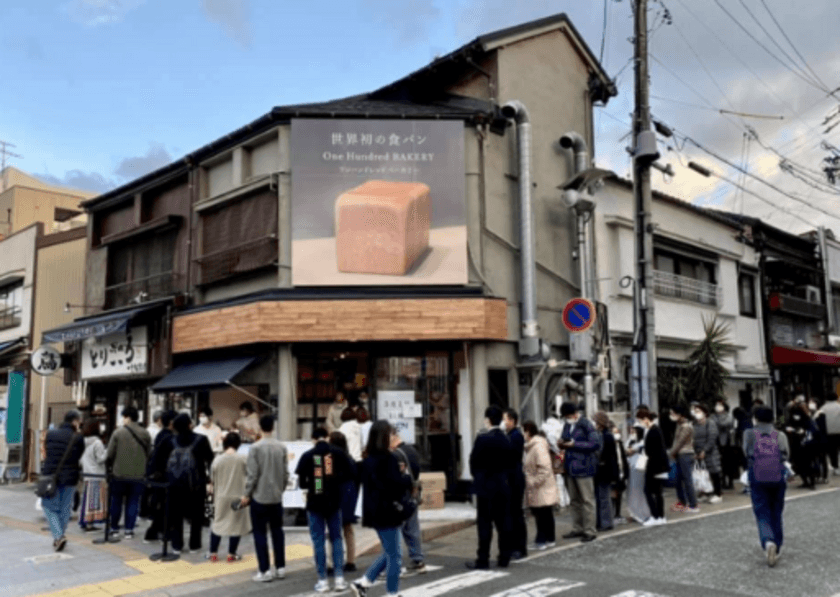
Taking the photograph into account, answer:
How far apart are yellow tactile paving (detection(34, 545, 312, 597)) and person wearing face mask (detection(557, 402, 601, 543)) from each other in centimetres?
372

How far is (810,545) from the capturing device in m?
9.48

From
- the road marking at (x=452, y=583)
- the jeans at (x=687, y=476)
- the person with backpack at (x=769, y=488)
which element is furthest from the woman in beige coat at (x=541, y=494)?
the jeans at (x=687, y=476)

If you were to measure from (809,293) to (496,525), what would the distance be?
2277cm

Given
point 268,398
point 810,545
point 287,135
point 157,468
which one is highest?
point 287,135

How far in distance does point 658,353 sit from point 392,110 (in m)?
9.88

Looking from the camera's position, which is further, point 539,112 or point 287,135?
point 539,112

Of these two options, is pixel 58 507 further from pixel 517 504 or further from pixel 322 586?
pixel 517 504

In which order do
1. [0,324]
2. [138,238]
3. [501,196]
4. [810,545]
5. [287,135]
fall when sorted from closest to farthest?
[810,545] → [287,135] → [501,196] → [138,238] → [0,324]

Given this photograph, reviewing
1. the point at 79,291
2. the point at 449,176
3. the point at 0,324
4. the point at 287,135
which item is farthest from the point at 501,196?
the point at 0,324

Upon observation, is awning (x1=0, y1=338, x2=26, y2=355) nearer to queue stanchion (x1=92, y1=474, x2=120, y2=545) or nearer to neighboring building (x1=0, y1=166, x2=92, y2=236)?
neighboring building (x1=0, y1=166, x2=92, y2=236)

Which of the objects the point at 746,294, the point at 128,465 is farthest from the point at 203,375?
the point at 746,294

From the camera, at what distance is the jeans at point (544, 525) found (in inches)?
401

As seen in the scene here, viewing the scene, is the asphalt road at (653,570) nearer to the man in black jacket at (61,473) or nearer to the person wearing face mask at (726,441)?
the man in black jacket at (61,473)

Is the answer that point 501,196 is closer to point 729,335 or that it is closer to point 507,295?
point 507,295
